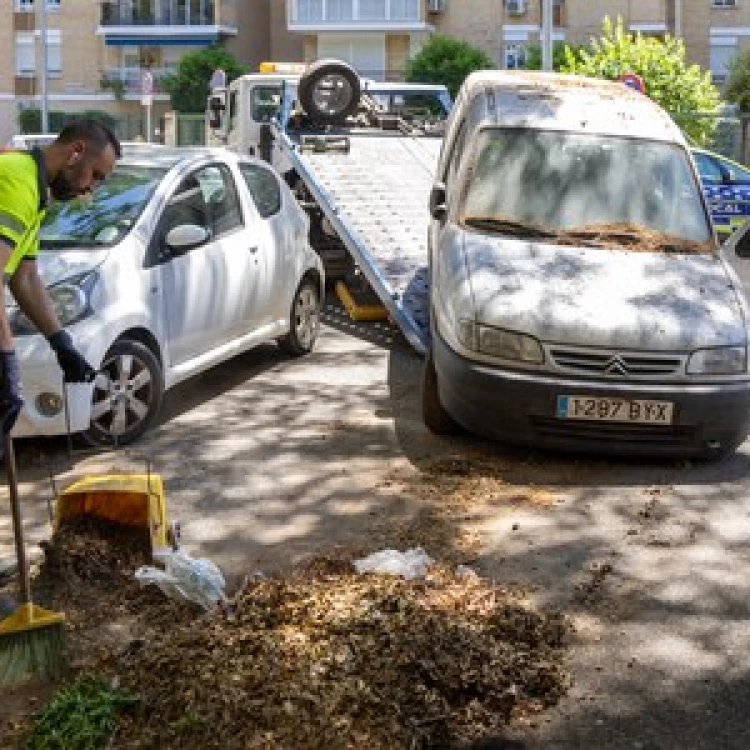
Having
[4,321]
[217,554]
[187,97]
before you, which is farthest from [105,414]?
[187,97]

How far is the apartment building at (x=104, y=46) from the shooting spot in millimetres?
53000

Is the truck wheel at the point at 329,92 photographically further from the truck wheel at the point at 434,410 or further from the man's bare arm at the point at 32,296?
the man's bare arm at the point at 32,296

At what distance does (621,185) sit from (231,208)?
2.65m

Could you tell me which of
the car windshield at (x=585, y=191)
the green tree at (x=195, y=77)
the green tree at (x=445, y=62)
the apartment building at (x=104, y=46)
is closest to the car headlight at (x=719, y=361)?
the car windshield at (x=585, y=191)

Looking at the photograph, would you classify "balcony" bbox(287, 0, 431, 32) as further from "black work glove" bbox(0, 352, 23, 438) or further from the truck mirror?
"black work glove" bbox(0, 352, 23, 438)

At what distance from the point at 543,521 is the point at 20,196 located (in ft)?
Result: 9.60

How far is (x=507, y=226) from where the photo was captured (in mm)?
7574

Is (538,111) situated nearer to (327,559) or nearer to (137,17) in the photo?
(327,559)

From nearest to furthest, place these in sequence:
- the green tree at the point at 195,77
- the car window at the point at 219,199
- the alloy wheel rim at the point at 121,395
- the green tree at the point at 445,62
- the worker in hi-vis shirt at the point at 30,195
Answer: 1. the worker in hi-vis shirt at the point at 30,195
2. the alloy wheel rim at the point at 121,395
3. the car window at the point at 219,199
4. the green tree at the point at 445,62
5. the green tree at the point at 195,77

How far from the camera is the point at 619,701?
13.5ft

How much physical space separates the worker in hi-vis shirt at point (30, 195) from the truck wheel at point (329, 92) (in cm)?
935

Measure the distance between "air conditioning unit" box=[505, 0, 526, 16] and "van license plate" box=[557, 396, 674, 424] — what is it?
148 ft

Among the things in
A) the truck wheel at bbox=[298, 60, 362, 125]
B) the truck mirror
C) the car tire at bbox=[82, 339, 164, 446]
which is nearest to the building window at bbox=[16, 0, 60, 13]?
the truck mirror

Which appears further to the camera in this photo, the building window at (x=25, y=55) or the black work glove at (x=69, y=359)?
the building window at (x=25, y=55)
